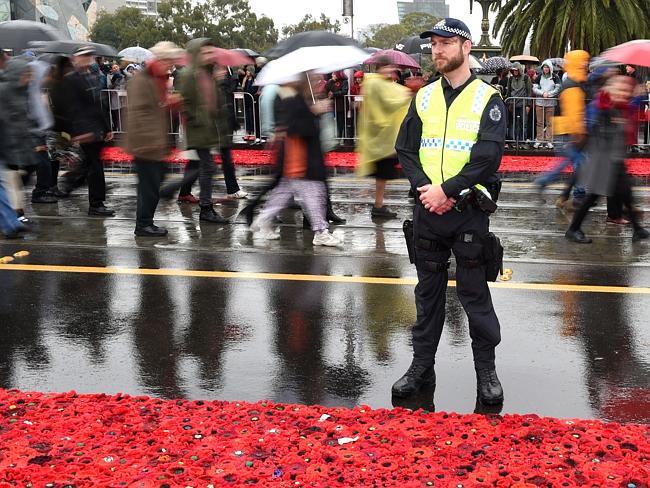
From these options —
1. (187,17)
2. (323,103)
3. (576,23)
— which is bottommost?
(323,103)

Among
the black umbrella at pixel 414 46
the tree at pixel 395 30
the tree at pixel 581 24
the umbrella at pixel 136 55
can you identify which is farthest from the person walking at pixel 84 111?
the tree at pixel 395 30

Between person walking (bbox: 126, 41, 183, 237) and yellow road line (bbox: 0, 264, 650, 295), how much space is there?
1.37m

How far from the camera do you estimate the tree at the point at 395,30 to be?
102250mm

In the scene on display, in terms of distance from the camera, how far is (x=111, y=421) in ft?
14.8

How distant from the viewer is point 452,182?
14.8 feet

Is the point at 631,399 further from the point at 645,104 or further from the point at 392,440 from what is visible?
the point at 645,104

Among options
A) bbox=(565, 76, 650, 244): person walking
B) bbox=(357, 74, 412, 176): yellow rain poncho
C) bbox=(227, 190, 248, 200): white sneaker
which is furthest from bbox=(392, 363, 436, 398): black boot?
bbox=(227, 190, 248, 200): white sneaker

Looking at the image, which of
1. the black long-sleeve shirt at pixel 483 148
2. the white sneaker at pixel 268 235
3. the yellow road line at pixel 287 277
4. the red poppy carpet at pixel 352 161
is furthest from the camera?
the red poppy carpet at pixel 352 161

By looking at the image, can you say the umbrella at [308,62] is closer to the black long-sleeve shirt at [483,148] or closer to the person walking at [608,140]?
the person walking at [608,140]

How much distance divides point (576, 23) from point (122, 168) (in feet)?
66.5

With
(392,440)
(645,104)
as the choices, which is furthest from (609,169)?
(645,104)

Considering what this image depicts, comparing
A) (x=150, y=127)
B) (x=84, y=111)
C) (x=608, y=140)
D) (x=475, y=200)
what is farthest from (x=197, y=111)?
(x=475, y=200)

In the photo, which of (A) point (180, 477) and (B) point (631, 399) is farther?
(B) point (631, 399)

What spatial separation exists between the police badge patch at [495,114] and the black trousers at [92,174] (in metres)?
6.46
